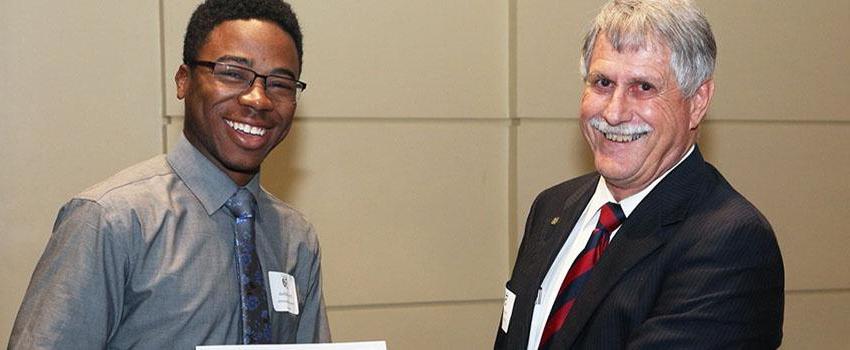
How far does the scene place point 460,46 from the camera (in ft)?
12.5

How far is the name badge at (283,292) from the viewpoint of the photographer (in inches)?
78.1

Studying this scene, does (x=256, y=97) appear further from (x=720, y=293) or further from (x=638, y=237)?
(x=720, y=293)

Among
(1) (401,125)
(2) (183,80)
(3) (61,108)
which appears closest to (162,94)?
(3) (61,108)

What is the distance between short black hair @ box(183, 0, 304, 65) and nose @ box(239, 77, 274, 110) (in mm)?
136

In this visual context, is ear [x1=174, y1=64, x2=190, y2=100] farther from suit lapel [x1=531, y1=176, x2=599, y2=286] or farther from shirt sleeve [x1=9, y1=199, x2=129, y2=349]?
suit lapel [x1=531, y1=176, x2=599, y2=286]

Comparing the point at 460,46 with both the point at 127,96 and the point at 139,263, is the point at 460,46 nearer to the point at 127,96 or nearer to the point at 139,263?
the point at 127,96

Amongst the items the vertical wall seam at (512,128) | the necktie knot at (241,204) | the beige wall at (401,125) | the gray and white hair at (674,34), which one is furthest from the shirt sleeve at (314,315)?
the vertical wall seam at (512,128)

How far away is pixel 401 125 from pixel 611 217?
5.95ft

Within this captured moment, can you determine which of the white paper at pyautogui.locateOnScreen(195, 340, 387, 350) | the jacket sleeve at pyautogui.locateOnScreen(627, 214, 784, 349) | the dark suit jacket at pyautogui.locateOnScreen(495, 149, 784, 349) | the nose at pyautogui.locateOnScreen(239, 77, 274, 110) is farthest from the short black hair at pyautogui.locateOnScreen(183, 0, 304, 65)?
the jacket sleeve at pyautogui.locateOnScreen(627, 214, 784, 349)

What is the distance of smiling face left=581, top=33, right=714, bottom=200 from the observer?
1.94 meters

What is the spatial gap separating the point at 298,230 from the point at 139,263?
45cm

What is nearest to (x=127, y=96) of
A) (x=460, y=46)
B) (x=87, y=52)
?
(x=87, y=52)

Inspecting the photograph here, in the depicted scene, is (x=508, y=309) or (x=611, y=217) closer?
(x=611, y=217)

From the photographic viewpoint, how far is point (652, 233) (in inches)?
75.5
